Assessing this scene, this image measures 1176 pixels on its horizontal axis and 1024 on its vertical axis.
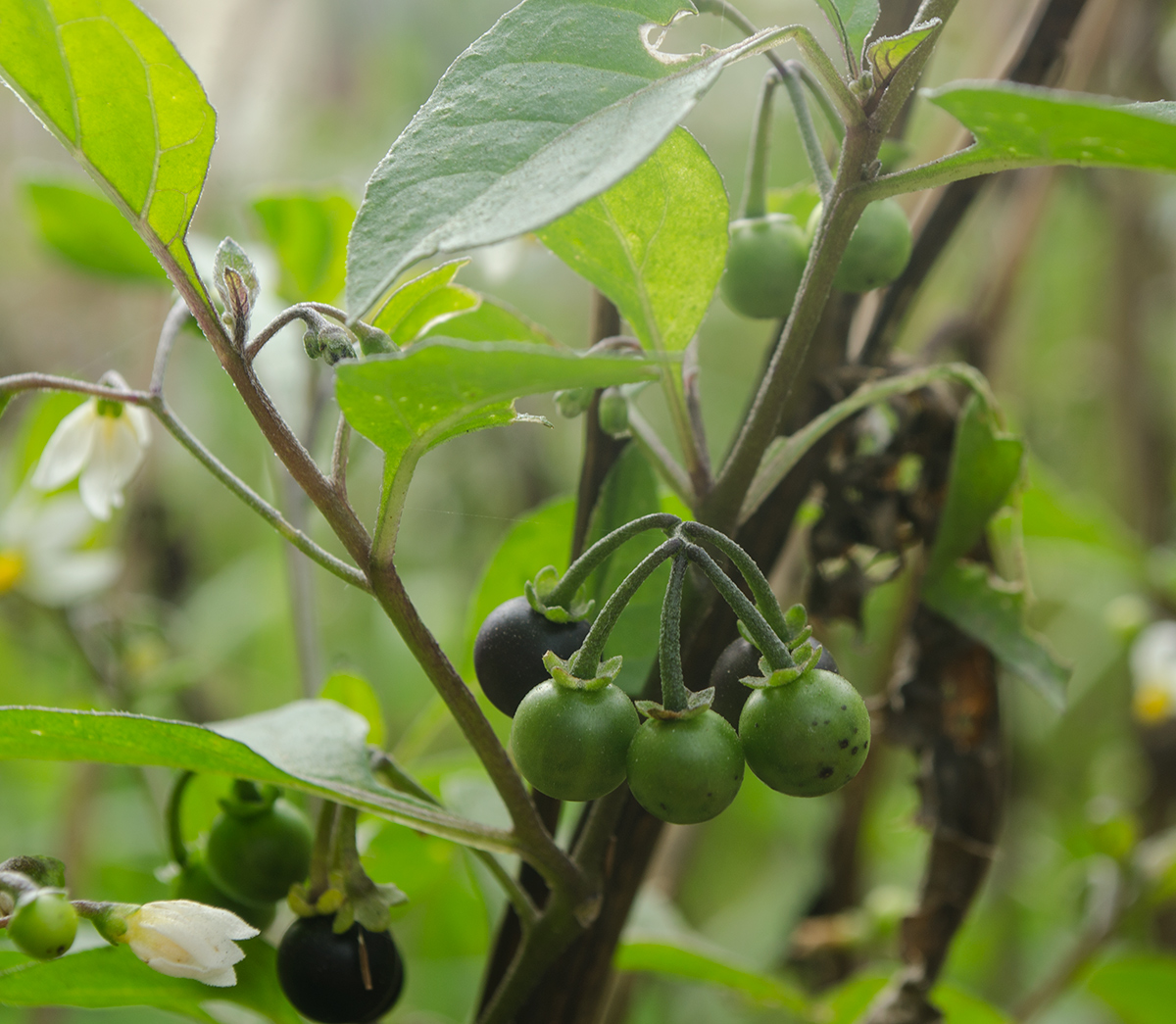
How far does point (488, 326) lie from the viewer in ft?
1.50

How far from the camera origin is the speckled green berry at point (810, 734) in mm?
317

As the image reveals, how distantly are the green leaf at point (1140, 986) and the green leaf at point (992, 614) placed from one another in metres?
0.45

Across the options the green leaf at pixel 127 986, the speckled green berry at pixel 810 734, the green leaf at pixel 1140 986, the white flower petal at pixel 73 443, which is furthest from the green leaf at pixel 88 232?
the green leaf at pixel 1140 986

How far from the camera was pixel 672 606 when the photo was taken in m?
0.33

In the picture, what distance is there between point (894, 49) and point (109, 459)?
→ 0.39 m

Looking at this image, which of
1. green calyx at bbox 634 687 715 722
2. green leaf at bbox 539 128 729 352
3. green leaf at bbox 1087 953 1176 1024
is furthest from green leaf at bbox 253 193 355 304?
green leaf at bbox 1087 953 1176 1024

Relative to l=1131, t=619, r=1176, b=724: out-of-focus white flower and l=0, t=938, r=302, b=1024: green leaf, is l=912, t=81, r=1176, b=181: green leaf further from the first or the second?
l=1131, t=619, r=1176, b=724: out-of-focus white flower

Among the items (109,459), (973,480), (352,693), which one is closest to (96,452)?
(109,459)

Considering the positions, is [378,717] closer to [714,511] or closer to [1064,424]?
[714,511]

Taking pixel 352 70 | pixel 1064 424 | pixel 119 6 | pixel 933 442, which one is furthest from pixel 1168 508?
pixel 352 70

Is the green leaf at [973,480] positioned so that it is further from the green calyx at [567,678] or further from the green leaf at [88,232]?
the green leaf at [88,232]

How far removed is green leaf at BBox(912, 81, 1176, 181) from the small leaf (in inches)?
1.4

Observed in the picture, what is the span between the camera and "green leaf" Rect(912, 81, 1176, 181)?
0.85ft

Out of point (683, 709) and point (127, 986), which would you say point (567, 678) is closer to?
point (683, 709)
